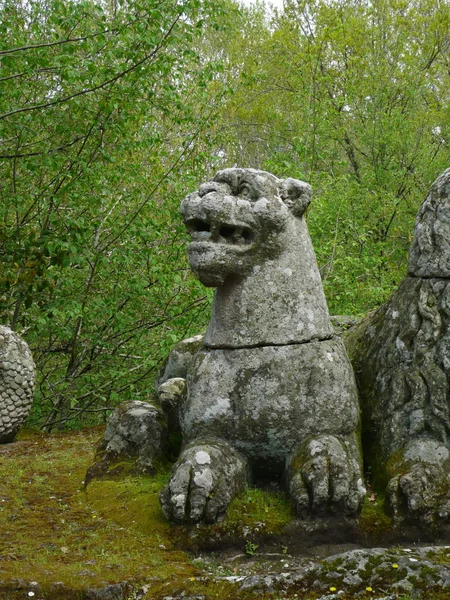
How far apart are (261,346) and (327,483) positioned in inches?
33.1

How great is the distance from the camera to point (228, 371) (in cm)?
371

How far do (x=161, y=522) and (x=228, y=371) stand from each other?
887mm

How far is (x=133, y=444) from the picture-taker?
4387mm

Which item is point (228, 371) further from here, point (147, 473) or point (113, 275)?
point (113, 275)

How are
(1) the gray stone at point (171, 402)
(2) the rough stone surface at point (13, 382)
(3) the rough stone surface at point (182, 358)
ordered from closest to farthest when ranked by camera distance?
(1) the gray stone at point (171, 402)
(3) the rough stone surface at point (182, 358)
(2) the rough stone surface at point (13, 382)

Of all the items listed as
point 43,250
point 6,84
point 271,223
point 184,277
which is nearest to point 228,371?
point 271,223

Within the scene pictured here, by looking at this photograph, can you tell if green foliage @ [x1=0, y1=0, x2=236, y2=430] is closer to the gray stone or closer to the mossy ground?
the gray stone

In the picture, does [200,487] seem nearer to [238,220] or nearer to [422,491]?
[422,491]

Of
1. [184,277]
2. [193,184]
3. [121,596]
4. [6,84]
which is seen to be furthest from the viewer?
[184,277]

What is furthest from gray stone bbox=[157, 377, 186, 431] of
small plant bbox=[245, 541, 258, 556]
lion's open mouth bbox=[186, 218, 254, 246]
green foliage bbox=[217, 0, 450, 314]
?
green foliage bbox=[217, 0, 450, 314]

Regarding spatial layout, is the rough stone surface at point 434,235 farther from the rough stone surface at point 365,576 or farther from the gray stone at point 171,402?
the gray stone at point 171,402

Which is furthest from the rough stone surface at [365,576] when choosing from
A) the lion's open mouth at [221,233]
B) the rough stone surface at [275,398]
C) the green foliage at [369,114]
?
the green foliage at [369,114]

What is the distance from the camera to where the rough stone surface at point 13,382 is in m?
6.41

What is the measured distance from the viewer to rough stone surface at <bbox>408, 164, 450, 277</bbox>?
3562mm
